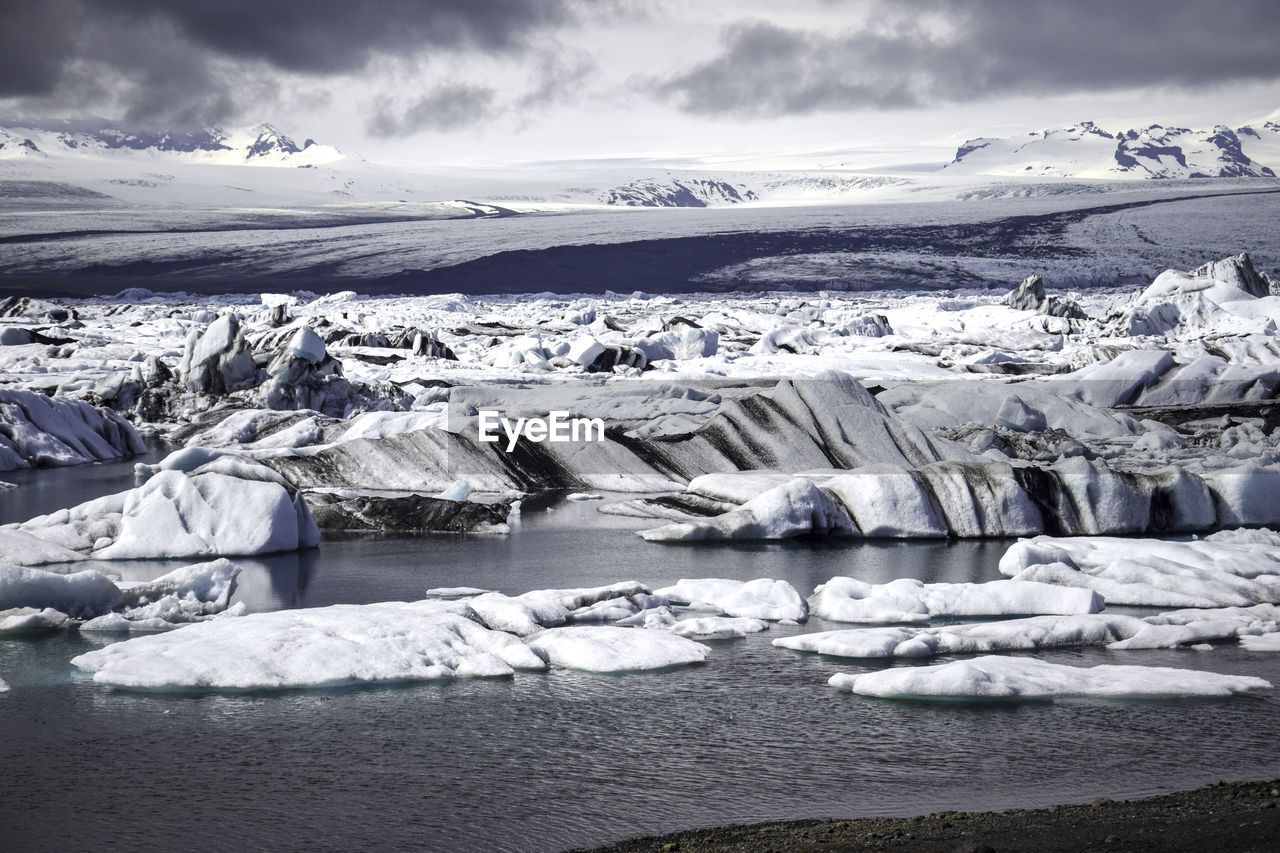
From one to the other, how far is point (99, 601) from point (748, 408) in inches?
313

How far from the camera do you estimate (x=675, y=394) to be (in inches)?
690

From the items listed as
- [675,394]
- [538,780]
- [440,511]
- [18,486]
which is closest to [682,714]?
[538,780]

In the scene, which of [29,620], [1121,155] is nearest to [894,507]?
[29,620]

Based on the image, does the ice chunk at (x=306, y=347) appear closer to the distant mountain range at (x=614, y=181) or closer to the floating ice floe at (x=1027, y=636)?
the floating ice floe at (x=1027, y=636)

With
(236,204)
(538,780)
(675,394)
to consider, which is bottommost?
(538,780)

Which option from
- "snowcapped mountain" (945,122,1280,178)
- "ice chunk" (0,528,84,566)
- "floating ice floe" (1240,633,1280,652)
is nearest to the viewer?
"floating ice floe" (1240,633,1280,652)

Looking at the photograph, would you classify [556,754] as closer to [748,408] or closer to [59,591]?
[59,591]

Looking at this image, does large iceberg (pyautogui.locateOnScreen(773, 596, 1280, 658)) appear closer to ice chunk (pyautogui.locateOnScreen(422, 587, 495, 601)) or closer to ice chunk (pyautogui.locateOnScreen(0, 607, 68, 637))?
ice chunk (pyautogui.locateOnScreen(422, 587, 495, 601))

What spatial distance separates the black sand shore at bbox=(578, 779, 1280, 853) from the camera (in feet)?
12.2

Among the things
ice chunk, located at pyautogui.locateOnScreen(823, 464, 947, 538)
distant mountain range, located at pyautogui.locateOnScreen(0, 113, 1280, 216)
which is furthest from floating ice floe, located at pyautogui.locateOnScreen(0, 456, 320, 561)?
distant mountain range, located at pyautogui.locateOnScreen(0, 113, 1280, 216)

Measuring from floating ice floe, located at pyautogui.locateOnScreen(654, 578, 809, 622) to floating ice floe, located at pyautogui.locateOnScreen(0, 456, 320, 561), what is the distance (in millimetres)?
3547

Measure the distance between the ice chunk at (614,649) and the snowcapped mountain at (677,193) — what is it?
81.7m

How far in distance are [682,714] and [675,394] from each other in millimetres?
11851

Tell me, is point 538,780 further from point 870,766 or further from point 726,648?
point 726,648
